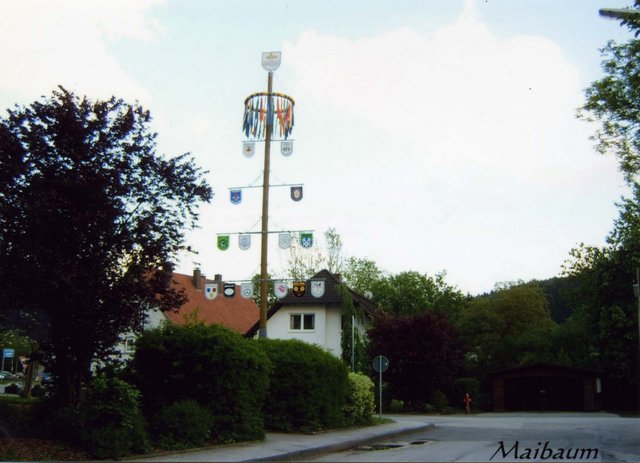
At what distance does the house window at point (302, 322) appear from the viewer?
4847 cm

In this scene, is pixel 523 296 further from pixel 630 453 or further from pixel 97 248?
pixel 97 248

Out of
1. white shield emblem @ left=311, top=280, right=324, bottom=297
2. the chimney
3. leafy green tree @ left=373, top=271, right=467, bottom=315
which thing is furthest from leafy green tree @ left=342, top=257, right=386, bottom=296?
white shield emblem @ left=311, top=280, right=324, bottom=297

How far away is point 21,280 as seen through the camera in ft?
42.7

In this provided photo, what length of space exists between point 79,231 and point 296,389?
792 centimetres

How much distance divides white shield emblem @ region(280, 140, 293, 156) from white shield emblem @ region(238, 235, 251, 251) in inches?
108

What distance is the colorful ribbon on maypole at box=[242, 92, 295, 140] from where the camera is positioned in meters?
21.2

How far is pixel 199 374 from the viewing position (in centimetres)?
1516

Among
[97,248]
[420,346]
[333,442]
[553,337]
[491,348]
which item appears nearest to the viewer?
[97,248]

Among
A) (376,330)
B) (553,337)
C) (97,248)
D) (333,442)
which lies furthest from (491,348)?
(97,248)

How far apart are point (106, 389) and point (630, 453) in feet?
35.7

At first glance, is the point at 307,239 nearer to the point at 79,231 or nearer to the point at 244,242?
the point at 244,242

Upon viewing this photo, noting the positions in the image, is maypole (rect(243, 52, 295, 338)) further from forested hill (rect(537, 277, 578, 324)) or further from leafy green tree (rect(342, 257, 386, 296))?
forested hill (rect(537, 277, 578, 324))

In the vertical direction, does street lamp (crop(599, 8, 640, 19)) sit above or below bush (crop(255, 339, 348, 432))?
above

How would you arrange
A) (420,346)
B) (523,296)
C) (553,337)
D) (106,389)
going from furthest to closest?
(523,296) < (553,337) < (420,346) < (106,389)
